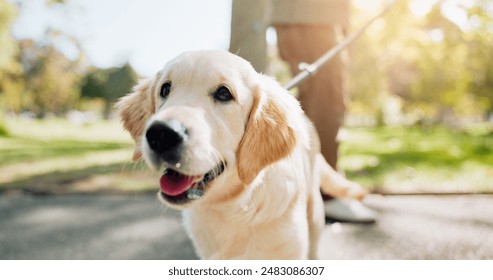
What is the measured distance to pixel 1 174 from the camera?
187 inches

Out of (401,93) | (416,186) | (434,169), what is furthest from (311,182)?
(401,93)

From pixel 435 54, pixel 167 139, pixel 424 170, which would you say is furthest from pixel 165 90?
pixel 435 54

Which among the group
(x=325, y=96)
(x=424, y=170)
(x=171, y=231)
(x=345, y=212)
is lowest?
(x=424, y=170)

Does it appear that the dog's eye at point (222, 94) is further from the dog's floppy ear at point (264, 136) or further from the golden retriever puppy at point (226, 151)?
the dog's floppy ear at point (264, 136)

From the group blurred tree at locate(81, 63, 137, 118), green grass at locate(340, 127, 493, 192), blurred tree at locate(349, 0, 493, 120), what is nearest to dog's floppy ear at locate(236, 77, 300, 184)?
green grass at locate(340, 127, 493, 192)

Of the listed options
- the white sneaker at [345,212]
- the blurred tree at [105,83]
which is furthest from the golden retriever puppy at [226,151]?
the blurred tree at [105,83]

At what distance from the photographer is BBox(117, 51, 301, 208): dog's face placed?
1.18 m

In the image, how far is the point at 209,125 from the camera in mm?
1274

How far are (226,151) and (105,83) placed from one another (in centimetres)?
2077

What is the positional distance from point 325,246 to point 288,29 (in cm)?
124

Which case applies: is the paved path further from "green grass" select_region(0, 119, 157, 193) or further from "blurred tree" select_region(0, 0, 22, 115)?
"blurred tree" select_region(0, 0, 22, 115)

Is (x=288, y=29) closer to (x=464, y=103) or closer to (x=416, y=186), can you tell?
(x=416, y=186)

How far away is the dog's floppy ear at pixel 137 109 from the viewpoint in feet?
5.24

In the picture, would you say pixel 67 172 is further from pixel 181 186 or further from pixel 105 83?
pixel 105 83
